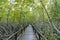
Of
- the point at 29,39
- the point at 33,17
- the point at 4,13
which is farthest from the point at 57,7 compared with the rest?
the point at 33,17

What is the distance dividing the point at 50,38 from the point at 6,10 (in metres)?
1.94

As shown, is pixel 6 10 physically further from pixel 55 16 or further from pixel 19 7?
pixel 55 16

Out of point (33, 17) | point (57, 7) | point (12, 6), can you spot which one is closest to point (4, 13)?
point (12, 6)

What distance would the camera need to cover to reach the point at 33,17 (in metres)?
16.2

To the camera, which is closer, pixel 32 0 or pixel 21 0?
pixel 32 0

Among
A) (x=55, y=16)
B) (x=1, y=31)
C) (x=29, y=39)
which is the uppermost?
(x=55, y=16)

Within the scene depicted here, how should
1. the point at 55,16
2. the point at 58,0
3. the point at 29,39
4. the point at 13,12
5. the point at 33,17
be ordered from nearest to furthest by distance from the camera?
the point at 58,0 → the point at 55,16 → the point at 13,12 → the point at 29,39 → the point at 33,17

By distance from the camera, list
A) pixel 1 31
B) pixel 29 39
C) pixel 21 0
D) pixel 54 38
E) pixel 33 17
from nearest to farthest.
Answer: pixel 54 38 < pixel 1 31 < pixel 21 0 < pixel 29 39 < pixel 33 17

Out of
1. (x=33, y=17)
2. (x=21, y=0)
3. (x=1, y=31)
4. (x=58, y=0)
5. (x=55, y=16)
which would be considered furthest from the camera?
(x=33, y=17)

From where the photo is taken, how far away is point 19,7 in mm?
8734

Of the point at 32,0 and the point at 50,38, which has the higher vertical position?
the point at 32,0

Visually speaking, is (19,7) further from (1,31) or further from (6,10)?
(1,31)

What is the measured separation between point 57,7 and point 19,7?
11.2 ft

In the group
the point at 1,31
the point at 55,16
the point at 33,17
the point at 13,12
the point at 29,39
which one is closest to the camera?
the point at 55,16
